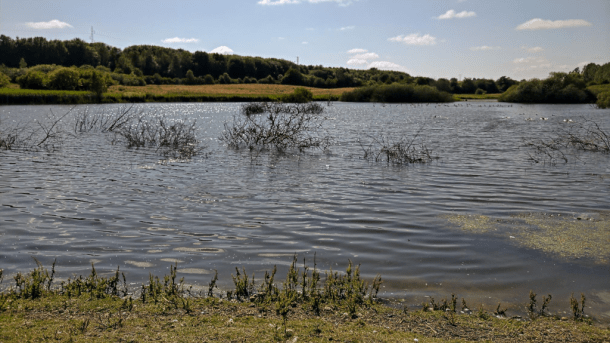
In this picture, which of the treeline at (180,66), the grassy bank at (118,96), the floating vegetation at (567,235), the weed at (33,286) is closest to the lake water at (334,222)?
the floating vegetation at (567,235)

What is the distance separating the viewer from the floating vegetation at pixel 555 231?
8758 millimetres

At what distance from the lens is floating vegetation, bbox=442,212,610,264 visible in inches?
345

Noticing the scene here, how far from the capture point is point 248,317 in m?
5.53

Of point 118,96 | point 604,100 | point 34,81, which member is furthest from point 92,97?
point 604,100

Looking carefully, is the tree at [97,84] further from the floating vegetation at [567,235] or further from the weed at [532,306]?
the weed at [532,306]

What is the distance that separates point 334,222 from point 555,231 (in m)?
4.97

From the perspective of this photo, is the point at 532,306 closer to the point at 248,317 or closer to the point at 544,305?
the point at 544,305

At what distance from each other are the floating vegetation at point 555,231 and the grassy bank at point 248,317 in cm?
288

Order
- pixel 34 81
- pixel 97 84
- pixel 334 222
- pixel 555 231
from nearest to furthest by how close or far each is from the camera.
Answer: pixel 555 231 < pixel 334 222 < pixel 97 84 < pixel 34 81

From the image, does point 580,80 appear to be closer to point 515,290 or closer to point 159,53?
point 515,290

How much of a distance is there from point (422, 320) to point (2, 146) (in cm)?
2589

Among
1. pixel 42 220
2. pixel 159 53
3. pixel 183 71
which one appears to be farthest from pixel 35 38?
pixel 42 220

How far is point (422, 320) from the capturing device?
562 centimetres

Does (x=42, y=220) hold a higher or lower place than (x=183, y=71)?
lower
